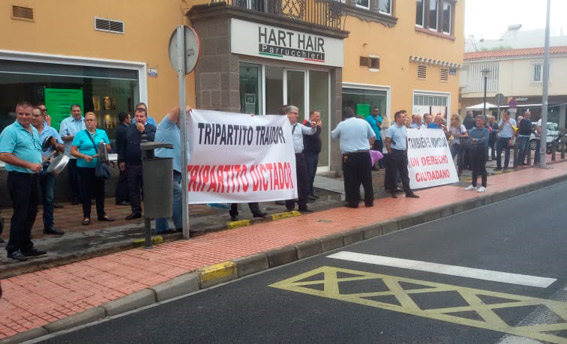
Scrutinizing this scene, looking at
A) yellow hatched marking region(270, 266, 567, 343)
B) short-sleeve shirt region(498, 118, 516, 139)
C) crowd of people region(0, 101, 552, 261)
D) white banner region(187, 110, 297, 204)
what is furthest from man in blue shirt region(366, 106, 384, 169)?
yellow hatched marking region(270, 266, 567, 343)

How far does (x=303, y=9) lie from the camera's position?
13.1 meters

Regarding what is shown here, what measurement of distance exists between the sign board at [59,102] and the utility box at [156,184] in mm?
3837

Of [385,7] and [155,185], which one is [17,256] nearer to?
[155,185]

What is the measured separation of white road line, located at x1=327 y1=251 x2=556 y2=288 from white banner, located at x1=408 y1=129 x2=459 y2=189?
5527mm

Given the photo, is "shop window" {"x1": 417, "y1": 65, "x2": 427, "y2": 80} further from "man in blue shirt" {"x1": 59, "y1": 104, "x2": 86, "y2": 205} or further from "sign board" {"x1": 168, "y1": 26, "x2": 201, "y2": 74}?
"sign board" {"x1": 168, "y1": 26, "x2": 201, "y2": 74}

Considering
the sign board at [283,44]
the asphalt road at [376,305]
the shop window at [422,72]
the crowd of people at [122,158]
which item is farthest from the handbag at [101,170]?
the shop window at [422,72]

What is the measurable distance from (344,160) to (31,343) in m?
6.75

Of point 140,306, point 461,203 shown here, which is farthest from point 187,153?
point 461,203

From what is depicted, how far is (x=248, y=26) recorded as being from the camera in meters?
11.2

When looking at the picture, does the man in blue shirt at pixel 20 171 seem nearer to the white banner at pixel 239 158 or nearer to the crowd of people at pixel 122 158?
the crowd of people at pixel 122 158

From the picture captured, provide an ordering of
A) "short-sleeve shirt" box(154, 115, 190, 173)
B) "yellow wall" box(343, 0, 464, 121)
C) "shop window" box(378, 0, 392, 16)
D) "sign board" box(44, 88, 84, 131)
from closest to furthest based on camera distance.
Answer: "short-sleeve shirt" box(154, 115, 190, 173) → "sign board" box(44, 88, 84, 131) → "yellow wall" box(343, 0, 464, 121) → "shop window" box(378, 0, 392, 16)

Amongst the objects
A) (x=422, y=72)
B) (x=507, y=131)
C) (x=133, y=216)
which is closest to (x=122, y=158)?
(x=133, y=216)

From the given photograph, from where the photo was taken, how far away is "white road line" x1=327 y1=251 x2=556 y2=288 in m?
5.38

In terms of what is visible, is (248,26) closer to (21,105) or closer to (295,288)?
(21,105)
